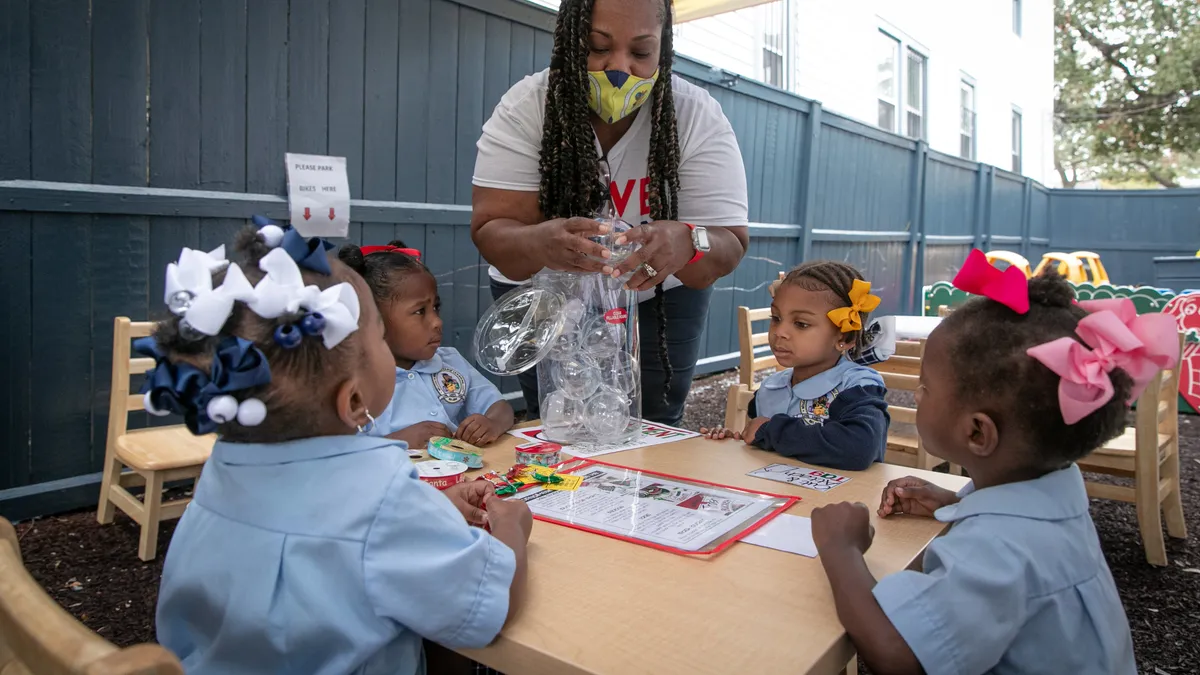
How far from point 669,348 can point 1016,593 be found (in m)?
1.45

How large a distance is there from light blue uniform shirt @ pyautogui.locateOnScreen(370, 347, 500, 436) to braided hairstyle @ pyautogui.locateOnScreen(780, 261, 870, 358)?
3.11 ft

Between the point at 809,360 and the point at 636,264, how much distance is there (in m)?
0.66

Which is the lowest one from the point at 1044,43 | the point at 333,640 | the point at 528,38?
the point at 333,640

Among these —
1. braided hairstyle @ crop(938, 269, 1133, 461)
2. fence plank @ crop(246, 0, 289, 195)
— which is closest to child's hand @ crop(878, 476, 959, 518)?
braided hairstyle @ crop(938, 269, 1133, 461)

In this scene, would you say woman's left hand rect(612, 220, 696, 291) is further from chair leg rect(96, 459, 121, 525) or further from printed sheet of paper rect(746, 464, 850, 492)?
chair leg rect(96, 459, 121, 525)

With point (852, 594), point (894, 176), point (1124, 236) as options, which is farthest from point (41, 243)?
point (1124, 236)

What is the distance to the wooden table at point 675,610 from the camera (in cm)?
94

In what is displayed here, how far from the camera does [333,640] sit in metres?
1.00

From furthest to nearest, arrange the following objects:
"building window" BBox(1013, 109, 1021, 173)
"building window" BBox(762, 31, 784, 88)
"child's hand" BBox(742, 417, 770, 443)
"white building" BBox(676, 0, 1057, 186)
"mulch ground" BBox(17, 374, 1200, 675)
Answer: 1. "building window" BBox(1013, 109, 1021, 173)
2. "building window" BBox(762, 31, 784, 88)
3. "white building" BBox(676, 0, 1057, 186)
4. "mulch ground" BBox(17, 374, 1200, 675)
5. "child's hand" BBox(742, 417, 770, 443)

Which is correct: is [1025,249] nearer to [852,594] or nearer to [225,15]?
[225,15]

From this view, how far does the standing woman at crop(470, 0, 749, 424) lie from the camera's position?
2139 millimetres

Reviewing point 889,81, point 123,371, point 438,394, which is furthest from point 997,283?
point 889,81

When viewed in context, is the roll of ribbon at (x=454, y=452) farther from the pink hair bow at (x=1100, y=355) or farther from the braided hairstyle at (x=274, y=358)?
the pink hair bow at (x=1100, y=355)

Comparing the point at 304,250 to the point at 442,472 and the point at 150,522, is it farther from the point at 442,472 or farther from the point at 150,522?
the point at 150,522
